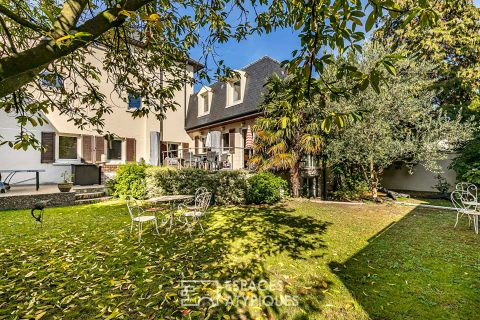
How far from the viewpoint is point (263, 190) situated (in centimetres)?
1022

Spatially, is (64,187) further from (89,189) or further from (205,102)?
(205,102)

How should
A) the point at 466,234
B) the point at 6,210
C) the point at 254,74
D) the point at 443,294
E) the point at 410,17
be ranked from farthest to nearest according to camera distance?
the point at 254,74 < the point at 6,210 < the point at 466,234 < the point at 443,294 < the point at 410,17

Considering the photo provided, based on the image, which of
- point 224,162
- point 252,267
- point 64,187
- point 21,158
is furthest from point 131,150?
point 252,267

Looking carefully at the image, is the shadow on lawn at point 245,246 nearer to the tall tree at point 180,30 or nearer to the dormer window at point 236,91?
the tall tree at point 180,30

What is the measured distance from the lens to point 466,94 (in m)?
13.7

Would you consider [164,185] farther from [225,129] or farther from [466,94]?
[466,94]

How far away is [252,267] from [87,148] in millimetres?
14252

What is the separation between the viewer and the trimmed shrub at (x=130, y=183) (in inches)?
476

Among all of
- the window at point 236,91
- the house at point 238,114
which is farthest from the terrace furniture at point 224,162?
the window at point 236,91

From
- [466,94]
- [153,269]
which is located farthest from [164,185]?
[466,94]

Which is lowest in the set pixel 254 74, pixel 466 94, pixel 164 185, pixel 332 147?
pixel 164 185

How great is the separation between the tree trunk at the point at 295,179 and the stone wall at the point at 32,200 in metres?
10.1

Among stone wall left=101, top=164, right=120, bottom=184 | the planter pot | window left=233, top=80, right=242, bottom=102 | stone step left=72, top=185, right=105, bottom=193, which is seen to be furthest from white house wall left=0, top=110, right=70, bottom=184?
window left=233, top=80, right=242, bottom=102

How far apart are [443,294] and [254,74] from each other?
44.7 feet
